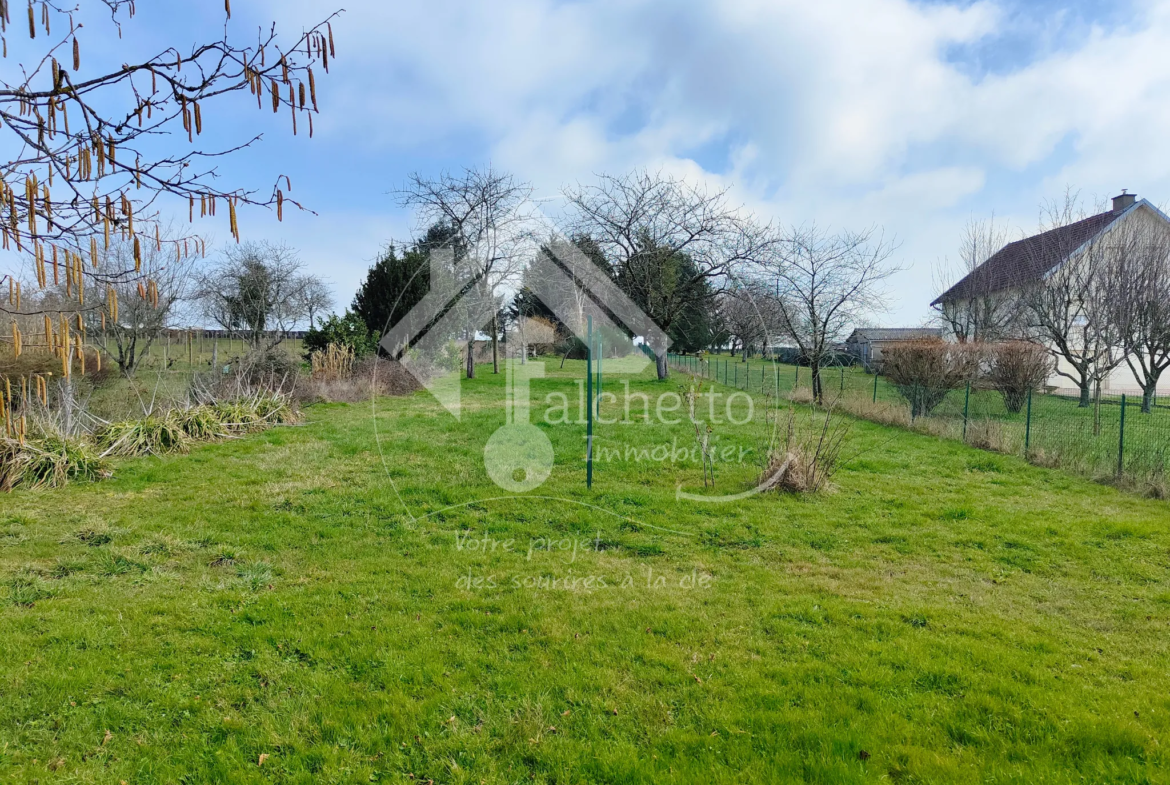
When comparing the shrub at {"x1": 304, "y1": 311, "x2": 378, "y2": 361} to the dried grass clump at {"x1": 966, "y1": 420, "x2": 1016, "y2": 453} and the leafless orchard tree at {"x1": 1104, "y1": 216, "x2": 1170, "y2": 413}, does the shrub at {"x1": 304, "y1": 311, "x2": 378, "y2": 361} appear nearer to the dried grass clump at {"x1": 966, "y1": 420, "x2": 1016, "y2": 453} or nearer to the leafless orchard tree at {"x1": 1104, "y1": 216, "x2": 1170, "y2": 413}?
the dried grass clump at {"x1": 966, "y1": 420, "x2": 1016, "y2": 453}

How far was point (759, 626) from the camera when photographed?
Result: 10.7 feet

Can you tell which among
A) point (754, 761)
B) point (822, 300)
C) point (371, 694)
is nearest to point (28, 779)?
point (371, 694)

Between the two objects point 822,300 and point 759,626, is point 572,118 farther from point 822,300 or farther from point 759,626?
point 822,300

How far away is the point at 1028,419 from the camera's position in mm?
7922

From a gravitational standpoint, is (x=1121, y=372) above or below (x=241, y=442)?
above

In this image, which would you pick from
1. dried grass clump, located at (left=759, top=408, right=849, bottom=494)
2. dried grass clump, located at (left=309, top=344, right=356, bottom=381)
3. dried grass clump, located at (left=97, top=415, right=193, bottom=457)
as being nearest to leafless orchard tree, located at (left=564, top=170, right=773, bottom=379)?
dried grass clump, located at (left=309, top=344, right=356, bottom=381)

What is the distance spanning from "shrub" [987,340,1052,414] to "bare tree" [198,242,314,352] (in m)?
18.3

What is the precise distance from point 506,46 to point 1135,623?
5.52 meters

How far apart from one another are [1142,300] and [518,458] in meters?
14.2

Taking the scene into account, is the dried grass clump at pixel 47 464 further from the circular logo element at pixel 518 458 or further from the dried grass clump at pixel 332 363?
the dried grass clump at pixel 332 363

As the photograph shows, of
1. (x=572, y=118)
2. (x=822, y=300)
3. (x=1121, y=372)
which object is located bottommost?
(x=1121, y=372)

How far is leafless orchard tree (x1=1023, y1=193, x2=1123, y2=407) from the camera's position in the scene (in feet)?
→ 42.0

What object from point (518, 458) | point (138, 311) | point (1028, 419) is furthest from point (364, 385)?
point (1028, 419)

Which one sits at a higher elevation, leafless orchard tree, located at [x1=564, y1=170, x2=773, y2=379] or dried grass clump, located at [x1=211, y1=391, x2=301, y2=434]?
leafless orchard tree, located at [x1=564, y1=170, x2=773, y2=379]
